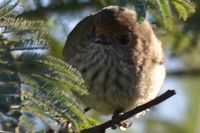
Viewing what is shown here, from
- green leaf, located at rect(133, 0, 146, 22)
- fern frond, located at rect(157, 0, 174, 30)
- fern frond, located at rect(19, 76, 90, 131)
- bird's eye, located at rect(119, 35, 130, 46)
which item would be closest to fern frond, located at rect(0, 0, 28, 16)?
fern frond, located at rect(19, 76, 90, 131)

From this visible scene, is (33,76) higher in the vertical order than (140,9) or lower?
lower

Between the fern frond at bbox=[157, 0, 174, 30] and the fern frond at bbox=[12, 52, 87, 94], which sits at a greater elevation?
the fern frond at bbox=[157, 0, 174, 30]

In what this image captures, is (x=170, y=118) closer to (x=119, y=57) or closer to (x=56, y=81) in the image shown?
(x=119, y=57)

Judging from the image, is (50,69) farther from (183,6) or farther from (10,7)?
(183,6)

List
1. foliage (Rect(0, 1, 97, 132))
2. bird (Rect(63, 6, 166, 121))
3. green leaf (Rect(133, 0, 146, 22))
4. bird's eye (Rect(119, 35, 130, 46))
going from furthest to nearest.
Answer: bird's eye (Rect(119, 35, 130, 46)) → bird (Rect(63, 6, 166, 121)) → green leaf (Rect(133, 0, 146, 22)) → foliage (Rect(0, 1, 97, 132))

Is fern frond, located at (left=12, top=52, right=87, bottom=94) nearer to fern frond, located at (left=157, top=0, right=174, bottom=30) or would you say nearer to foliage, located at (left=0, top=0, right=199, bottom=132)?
foliage, located at (left=0, top=0, right=199, bottom=132)

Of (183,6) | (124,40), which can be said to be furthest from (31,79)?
(124,40)

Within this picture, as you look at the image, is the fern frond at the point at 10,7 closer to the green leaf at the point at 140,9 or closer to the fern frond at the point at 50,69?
the fern frond at the point at 50,69
